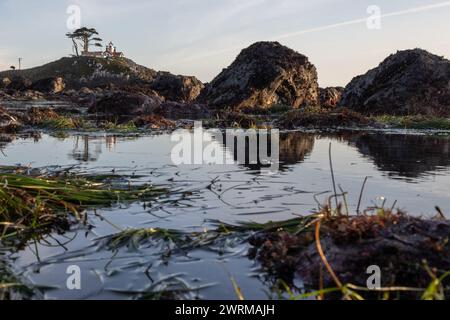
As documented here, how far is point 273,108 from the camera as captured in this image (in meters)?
23.9

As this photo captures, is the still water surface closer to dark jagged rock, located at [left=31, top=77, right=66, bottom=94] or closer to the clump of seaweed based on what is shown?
the clump of seaweed

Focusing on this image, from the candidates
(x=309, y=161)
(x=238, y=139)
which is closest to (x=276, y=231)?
(x=309, y=161)

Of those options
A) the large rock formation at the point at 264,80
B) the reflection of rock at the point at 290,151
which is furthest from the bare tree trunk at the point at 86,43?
the reflection of rock at the point at 290,151

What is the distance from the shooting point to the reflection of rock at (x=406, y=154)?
6.45m

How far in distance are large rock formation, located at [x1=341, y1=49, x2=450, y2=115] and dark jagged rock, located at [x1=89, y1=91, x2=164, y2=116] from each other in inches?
369

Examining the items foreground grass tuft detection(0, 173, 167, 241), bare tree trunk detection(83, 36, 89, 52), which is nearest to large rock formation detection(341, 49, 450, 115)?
foreground grass tuft detection(0, 173, 167, 241)

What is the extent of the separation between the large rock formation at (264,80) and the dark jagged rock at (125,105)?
536 cm

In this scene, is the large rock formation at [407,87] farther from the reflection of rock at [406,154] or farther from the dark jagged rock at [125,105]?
the reflection of rock at [406,154]

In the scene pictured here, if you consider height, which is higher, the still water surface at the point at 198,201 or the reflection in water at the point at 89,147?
the reflection in water at the point at 89,147

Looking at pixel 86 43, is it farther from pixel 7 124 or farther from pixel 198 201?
pixel 198 201

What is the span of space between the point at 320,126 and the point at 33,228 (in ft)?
43.1

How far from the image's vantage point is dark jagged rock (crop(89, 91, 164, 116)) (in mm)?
20547

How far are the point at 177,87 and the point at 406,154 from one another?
28.9 metres

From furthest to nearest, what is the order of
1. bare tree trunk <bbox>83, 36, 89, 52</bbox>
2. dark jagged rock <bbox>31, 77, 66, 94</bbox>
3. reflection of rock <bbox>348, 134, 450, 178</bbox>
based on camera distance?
bare tree trunk <bbox>83, 36, 89, 52</bbox>
dark jagged rock <bbox>31, 77, 66, 94</bbox>
reflection of rock <bbox>348, 134, 450, 178</bbox>
